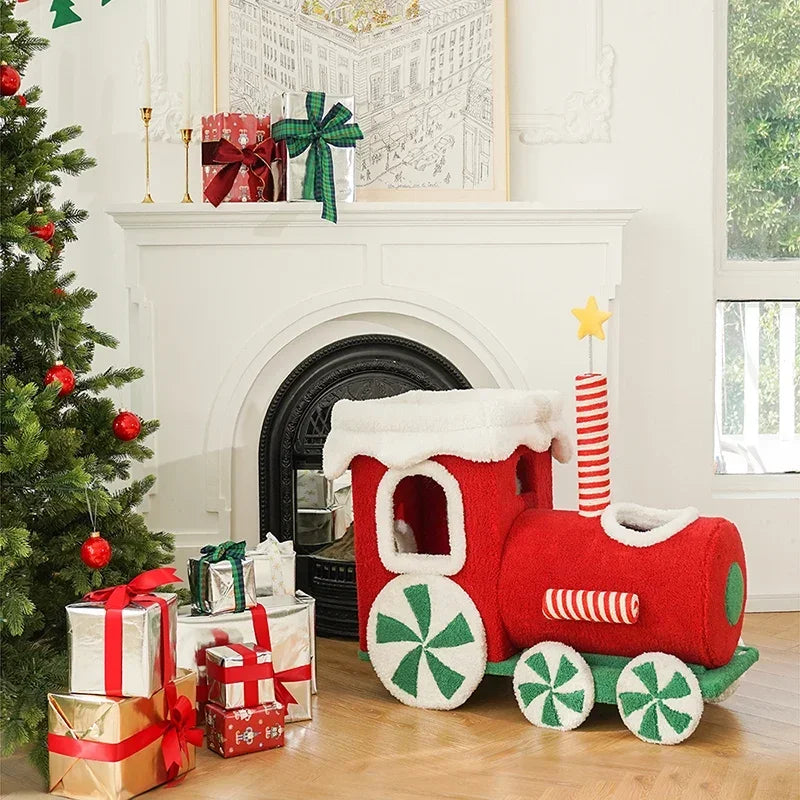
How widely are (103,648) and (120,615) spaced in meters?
0.08

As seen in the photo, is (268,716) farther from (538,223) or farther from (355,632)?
(538,223)

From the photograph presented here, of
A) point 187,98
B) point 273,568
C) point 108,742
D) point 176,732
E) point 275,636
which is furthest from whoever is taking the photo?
point 187,98

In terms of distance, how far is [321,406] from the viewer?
3.68 m

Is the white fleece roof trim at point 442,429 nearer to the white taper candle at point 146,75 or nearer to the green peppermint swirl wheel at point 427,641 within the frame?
the green peppermint swirl wheel at point 427,641

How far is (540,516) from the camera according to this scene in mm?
2834

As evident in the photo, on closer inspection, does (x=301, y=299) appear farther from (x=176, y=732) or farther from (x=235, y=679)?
(x=176, y=732)

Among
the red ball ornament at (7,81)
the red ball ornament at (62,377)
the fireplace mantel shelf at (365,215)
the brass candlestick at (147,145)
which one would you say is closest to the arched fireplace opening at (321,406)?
Result: the fireplace mantel shelf at (365,215)

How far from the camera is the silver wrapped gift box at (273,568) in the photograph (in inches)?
115

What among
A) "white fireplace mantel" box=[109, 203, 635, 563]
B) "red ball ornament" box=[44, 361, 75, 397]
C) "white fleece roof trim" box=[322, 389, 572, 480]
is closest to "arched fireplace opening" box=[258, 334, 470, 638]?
"white fireplace mantel" box=[109, 203, 635, 563]

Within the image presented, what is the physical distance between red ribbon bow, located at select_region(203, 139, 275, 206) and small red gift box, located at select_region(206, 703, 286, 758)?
172 centimetres

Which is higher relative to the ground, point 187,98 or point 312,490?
point 187,98

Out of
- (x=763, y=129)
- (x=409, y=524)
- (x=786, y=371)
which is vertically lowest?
(x=409, y=524)

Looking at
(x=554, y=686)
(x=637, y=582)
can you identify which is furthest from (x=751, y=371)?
(x=554, y=686)

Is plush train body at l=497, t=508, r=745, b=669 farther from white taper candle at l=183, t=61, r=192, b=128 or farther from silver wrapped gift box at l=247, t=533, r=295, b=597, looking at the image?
white taper candle at l=183, t=61, r=192, b=128
